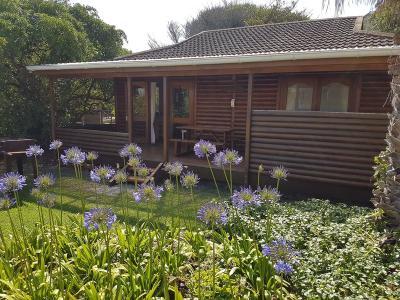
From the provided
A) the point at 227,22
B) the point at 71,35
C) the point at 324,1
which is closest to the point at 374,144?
the point at 324,1

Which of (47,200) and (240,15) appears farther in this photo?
(240,15)

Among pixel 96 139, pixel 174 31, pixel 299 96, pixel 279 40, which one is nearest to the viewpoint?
pixel 299 96

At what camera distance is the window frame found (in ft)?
27.3

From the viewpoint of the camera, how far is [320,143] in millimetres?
6402

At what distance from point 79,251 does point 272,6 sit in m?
26.3

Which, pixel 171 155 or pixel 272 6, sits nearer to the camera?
pixel 171 155

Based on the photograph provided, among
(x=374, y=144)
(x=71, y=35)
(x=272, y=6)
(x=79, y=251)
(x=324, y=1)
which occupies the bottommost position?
(x=79, y=251)

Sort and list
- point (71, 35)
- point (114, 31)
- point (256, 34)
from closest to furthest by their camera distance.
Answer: point (71, 35) < point (256, 34) < point (114, 31)

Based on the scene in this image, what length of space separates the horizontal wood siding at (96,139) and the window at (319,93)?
479cm

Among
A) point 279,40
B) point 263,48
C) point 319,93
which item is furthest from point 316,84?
point 279,40

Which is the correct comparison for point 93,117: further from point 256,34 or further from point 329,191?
point 329,191

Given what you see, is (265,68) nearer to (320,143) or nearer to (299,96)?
(320,143)

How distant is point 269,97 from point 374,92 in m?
2.78

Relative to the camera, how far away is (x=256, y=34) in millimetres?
11383
